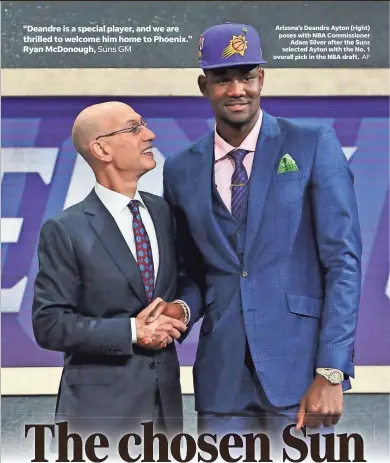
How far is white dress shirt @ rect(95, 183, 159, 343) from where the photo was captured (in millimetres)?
3072

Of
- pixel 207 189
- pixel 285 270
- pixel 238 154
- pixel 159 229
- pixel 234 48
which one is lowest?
pixel 285 270

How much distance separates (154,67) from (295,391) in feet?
6.21

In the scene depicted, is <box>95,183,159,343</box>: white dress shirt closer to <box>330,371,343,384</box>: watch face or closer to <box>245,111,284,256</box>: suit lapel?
<box>245,111,284,256</box>: suit lapel

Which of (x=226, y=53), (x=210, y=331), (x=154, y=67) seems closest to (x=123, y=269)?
(x=210, y=331)

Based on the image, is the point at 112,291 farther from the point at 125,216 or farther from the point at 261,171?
the point at 261,171

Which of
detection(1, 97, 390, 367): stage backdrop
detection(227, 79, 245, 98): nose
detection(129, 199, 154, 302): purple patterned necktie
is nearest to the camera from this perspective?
detection(227, 79, 245, 98): nose

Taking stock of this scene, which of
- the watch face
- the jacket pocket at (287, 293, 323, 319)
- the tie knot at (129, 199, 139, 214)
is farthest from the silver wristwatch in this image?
the tie knot at (129, 199, 139, 214)

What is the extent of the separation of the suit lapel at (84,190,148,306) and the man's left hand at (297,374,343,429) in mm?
566

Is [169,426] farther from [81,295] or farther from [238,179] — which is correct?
[238,179]

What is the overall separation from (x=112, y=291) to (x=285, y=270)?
0.52 metres

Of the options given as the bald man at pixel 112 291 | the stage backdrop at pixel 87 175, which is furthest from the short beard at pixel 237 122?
the stage backdrop at pixel 87 175

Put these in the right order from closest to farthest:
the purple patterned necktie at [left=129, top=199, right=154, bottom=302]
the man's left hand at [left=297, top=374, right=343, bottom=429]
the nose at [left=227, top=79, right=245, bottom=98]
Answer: the man's left hand at [left=297, top=374, right=343, bottom=429] → the nose at [left=227, top=79, right=245, bottom=98] → the purple patterned necktie at [left=129, top=199, right=154, bottom=302]

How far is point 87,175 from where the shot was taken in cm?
448

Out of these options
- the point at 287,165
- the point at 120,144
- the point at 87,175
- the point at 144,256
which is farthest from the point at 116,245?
the point at 87,175
